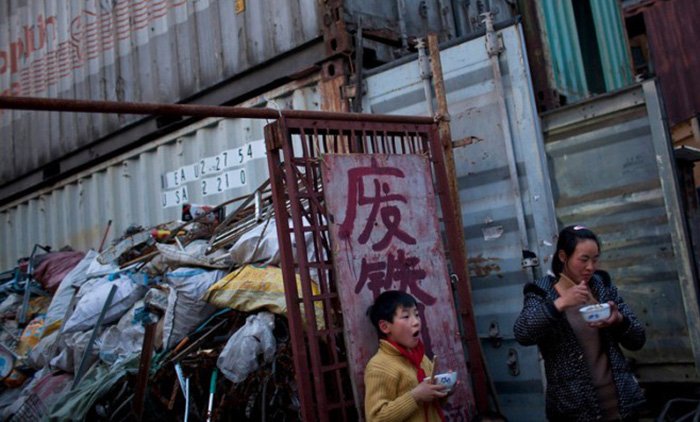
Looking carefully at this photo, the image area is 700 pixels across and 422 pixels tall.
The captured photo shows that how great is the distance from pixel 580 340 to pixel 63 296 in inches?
167

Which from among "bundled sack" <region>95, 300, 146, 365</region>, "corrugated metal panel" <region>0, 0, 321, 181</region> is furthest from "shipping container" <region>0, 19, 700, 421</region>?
"bundled sack" <region>95, 300, 146, 365</region>

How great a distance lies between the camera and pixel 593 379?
2348 mm

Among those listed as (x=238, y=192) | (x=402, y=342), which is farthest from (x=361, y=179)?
(x=238, y=192)

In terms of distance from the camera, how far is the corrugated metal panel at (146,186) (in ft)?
17.6

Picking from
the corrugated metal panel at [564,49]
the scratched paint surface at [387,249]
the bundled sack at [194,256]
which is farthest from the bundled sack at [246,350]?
the corrugated metal panel at [564,49]

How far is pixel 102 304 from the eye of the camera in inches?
182

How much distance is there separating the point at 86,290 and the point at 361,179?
2.89 m

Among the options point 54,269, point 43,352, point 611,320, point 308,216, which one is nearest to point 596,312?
point 611,320

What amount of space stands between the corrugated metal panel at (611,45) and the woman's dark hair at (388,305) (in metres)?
3.59

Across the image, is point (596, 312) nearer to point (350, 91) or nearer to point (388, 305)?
point (388, 305)

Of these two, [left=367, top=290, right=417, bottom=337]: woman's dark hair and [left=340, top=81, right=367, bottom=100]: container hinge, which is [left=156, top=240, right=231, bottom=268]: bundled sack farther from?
[left=367, top=290, right=417, bottom=337]: woman's dark hair

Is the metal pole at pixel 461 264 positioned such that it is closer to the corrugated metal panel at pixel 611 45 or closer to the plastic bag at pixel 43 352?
the corrugated metal panel at pixel 611 45

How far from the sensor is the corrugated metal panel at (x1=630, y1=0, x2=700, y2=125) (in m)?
8.88

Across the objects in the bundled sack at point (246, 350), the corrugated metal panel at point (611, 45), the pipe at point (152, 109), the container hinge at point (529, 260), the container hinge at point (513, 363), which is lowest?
the container hinge at point (513, 363)
